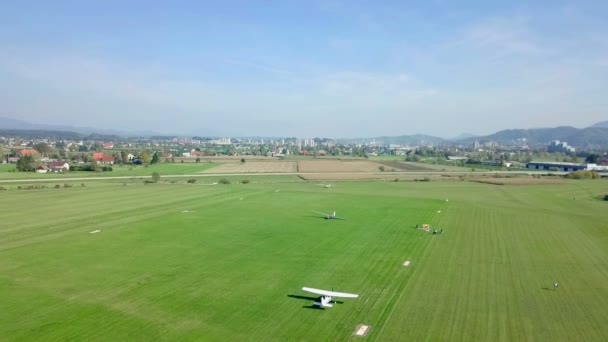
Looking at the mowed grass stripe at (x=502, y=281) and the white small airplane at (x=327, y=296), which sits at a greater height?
the white small airplane at (x=327, y=296)

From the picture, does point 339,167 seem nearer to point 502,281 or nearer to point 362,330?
point 502,281

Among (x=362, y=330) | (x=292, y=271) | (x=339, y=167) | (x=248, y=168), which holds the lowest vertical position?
(x=362, y=330)

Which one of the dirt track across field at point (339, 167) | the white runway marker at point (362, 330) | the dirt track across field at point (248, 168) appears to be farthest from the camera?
the dirt track across field at point (339, 167)

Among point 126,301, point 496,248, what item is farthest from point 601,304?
point 126,301

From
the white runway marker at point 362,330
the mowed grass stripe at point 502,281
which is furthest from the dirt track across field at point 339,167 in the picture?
the white runway marker at point 362,330

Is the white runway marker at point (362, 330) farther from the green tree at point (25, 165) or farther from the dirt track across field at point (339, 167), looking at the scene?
the green tree at point (25, 165)

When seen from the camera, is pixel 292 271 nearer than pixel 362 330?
No

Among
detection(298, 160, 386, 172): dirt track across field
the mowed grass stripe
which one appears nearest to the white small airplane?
the mowed grass stripe

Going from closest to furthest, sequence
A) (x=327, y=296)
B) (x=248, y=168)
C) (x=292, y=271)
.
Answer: (x=327, y=296)
(x=292, y=271)
(x=248, y=168)

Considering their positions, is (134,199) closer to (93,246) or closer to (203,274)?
(93,246)

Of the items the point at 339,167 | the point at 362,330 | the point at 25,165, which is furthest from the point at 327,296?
the point at 339,167
